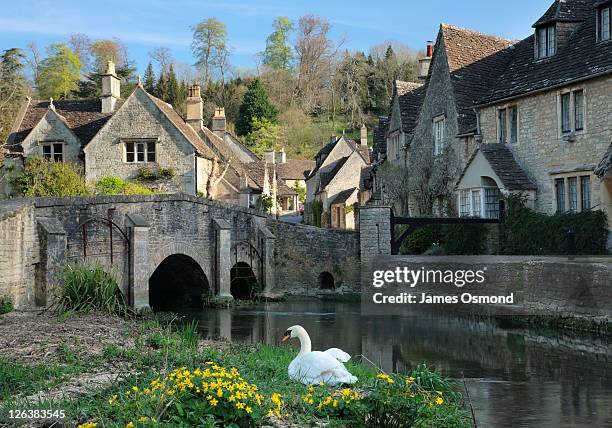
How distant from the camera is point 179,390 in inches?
309

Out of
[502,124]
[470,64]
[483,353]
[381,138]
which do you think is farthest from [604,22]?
[381,138]

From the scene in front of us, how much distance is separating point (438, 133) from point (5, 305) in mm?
20502

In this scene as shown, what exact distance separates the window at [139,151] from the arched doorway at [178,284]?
1108 centimetres

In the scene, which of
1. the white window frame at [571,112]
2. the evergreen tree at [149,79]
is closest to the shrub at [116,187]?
the white window frame at [571,112]

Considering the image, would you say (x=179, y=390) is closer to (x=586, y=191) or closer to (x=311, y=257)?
(x=586, y=191)

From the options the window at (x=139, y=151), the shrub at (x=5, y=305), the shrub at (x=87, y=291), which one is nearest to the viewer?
the shrub at (x=5, y=305)

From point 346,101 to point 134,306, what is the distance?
76080 millimetres

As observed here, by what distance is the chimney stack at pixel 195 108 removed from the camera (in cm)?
5134

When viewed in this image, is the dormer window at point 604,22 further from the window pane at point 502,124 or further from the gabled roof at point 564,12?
the window pane at point 502,124

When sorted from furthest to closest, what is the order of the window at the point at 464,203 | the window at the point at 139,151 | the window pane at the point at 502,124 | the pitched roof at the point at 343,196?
the pitched roof at the point at 343,196 → the window at the point at 139,151 → the window at the point at 464,203 → the window pane at the point at 502,124

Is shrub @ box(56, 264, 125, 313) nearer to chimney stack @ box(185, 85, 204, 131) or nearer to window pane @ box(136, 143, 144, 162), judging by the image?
window pane @ box(136, 143, 144, 162)

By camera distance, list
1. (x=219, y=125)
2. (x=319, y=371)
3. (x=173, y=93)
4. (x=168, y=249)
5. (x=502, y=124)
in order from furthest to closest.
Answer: (x=173, y=93)
(x=219, y=125)
(x=502, y=124)
(x=168, y=249)
(x=319, y=371)

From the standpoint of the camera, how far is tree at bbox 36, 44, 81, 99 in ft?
276

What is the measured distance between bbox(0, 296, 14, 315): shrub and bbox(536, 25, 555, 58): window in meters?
19.4
